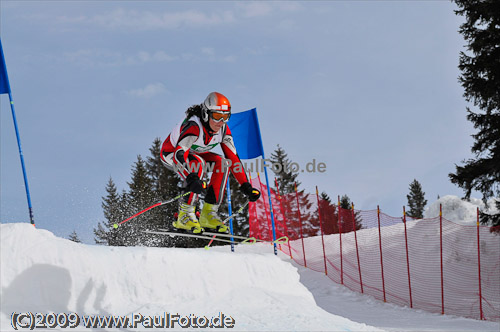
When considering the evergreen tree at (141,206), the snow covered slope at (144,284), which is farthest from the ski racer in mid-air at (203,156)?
the evergreen tree at (141,206)

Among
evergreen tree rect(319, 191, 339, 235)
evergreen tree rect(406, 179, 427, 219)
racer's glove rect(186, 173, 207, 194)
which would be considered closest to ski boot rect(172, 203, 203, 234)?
racer's glove rect(186, 173, 207, 194)

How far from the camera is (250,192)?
6.25 meters

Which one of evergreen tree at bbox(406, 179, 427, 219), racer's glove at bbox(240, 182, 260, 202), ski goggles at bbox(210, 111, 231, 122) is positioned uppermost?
ski goggles at bbox(210, 111, 231, 122)

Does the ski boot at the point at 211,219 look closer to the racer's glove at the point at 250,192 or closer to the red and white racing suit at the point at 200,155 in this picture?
the red and white racing suit at the point at 200,155

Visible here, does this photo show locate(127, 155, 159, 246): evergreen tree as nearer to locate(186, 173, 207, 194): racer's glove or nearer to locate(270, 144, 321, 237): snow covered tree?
locate(270, 144, 321, 237): snow covered tree

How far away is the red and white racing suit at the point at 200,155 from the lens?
604 centimetres

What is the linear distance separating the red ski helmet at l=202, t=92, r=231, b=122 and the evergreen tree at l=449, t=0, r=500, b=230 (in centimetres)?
1072

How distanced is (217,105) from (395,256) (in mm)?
15099

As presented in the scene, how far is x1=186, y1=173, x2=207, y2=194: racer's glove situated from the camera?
18.3 feet

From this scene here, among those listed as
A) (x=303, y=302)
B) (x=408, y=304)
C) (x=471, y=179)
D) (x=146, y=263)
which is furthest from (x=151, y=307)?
(x=471, y=179)

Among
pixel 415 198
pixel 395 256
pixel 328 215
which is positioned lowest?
pixel 415 198

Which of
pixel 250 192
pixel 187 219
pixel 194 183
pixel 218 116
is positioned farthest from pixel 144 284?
pixel 218 116

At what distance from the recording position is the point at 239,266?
748 centimetres

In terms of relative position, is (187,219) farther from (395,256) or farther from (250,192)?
(395,256)
